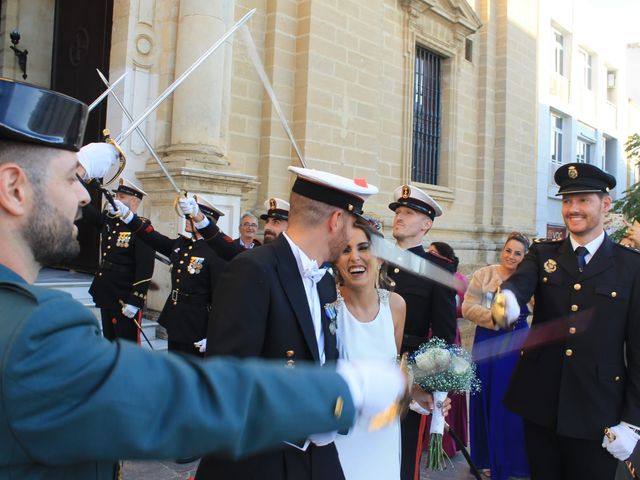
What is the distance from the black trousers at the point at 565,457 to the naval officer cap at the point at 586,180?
137cm

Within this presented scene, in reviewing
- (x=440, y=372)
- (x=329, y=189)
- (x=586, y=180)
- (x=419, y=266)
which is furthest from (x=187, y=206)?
(x=586, y=180)

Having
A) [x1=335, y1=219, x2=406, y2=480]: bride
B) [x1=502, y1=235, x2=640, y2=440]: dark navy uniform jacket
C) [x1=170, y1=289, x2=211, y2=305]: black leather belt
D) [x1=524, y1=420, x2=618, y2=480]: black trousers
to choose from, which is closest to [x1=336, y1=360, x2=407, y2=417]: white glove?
[x1=335, y1=219, x2=406, y2=480]: bride

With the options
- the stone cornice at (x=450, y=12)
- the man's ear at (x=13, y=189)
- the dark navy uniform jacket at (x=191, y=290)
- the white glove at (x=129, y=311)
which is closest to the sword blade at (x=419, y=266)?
the dark navy uniform jacket at (x=191, y=290)

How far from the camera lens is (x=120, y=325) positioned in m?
5.68

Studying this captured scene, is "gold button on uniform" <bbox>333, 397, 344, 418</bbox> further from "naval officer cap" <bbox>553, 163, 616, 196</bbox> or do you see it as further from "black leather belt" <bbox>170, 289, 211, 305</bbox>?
"black leather belt" <bbox>170, 289, 211, 305</bbox>

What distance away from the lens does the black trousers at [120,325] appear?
18.6ft

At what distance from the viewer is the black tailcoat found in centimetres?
196

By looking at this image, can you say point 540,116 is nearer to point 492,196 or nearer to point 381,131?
point 492,196

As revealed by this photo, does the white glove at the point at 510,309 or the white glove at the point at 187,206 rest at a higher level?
the white glove at the point at 187,206

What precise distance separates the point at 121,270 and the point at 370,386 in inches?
197

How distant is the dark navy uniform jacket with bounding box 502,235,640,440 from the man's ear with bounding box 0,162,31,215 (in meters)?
2.55

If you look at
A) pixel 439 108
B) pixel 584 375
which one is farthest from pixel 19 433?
pixel 439 108

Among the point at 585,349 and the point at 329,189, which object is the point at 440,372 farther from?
the point at 329,189

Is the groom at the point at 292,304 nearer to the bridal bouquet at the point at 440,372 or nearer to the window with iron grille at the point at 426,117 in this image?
the bridal bouquet at the point at 440,372
